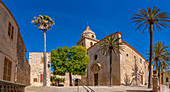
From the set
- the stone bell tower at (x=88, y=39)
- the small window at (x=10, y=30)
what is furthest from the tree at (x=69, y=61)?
the small window at (x=10, y=30)

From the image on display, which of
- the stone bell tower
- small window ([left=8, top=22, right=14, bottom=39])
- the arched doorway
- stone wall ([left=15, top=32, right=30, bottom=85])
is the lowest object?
the arched doorway

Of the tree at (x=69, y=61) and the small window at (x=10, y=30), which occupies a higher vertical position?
the small window at (x=10, y=30)

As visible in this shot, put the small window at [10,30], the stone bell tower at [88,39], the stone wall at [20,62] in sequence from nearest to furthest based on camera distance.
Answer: the small window at [10,30] → the stone wall at [20,62] → the stone bell tower at [88,39]

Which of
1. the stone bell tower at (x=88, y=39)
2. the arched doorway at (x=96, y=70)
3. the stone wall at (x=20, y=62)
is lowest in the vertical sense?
the arched doorway at (x=96, y=70)

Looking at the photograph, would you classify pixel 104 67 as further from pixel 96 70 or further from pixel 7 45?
pixel 7 45

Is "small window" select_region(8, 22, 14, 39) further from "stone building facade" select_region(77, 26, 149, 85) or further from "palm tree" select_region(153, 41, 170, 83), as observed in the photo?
"palm tree" select_region(153, 41, 170, 83)

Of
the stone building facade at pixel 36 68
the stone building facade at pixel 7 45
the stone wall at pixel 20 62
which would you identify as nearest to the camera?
the stone building facade at pixel 7 45

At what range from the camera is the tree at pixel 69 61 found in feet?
93.6

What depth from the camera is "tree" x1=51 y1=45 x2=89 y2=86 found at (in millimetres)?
28531

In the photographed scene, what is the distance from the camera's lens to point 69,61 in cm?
3000

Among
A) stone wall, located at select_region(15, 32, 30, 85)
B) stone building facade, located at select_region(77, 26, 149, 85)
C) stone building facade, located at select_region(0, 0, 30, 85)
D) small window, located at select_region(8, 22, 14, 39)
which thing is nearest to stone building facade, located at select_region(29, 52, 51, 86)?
stone building facade, located at select_region(77, 26, 149, 85)

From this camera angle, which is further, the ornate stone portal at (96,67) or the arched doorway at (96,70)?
the arched doorway at (96,70)

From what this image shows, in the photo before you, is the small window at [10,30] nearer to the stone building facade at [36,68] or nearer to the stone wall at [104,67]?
the stone wall at [104,67]

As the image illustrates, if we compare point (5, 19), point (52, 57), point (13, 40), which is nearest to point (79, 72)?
point (52, 57)
